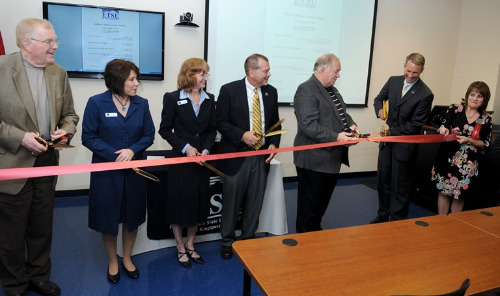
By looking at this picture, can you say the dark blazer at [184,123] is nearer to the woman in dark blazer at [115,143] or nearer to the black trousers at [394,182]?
the woman in dark blazer at [115,143]

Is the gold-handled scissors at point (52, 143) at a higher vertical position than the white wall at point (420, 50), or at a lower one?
lower

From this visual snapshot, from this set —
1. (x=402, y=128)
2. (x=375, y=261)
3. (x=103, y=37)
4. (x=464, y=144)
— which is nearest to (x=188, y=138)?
(x=375, y=261)

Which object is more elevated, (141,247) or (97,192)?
(97,192)

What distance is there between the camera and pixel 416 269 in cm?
158

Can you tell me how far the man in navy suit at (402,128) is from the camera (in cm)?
369

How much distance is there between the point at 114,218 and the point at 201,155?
0.78m

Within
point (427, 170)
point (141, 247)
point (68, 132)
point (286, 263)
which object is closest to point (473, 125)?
point (427, 170)

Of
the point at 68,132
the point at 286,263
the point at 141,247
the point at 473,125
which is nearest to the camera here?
the point at 286,263

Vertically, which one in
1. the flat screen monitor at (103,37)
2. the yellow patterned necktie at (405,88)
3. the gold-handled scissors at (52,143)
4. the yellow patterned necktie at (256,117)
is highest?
the flat screen monitor at (103,37)

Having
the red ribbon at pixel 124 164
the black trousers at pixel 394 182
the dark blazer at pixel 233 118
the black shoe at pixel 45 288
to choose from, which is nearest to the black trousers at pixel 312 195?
the red ribbon at pixel 124 164

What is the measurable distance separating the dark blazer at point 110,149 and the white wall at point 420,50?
202 centimetres

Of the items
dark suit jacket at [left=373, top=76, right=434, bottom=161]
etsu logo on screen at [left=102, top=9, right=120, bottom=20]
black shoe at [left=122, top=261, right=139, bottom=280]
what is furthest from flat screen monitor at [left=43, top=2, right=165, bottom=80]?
dark suit jacket at [left=373, top=76, right=434, bottom=161]

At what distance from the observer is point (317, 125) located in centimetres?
298

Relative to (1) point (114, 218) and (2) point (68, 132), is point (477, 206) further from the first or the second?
(2) point (68, 132)
